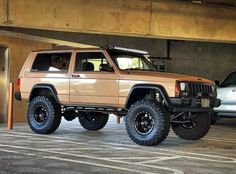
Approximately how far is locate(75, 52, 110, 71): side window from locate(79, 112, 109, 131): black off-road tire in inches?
80.9

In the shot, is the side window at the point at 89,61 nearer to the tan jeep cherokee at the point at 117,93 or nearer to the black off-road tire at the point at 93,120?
the tan jeep cherokee at the point at 117,93

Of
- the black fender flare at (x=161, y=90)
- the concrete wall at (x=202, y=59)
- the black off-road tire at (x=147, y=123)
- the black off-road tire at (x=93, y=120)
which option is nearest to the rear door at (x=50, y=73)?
the black off-road tire at (x=93, y=120)

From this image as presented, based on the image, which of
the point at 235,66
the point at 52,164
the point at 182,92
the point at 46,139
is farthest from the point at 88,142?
the point at 235,66

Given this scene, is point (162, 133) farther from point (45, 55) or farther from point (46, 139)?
point (45, 55)

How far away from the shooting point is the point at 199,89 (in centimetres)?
1086

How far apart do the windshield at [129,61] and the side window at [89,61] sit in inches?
11.5

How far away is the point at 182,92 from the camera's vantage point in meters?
10.4

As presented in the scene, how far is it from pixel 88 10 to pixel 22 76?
301cm

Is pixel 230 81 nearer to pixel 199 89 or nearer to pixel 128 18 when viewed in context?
pixel 128 18

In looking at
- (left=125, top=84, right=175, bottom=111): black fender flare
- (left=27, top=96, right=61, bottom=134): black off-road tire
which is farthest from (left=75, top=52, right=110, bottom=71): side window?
(left=125, top=84, right=175, bottom=111): black fender flare

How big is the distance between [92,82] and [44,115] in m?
1.85

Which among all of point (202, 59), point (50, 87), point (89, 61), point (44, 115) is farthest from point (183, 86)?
point (202, 59)

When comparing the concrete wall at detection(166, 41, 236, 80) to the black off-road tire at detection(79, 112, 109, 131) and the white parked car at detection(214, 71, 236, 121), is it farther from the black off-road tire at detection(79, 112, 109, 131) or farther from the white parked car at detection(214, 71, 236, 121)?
the black off-road tire at detection(79, 112, 109, 131)

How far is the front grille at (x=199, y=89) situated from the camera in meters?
10.7
